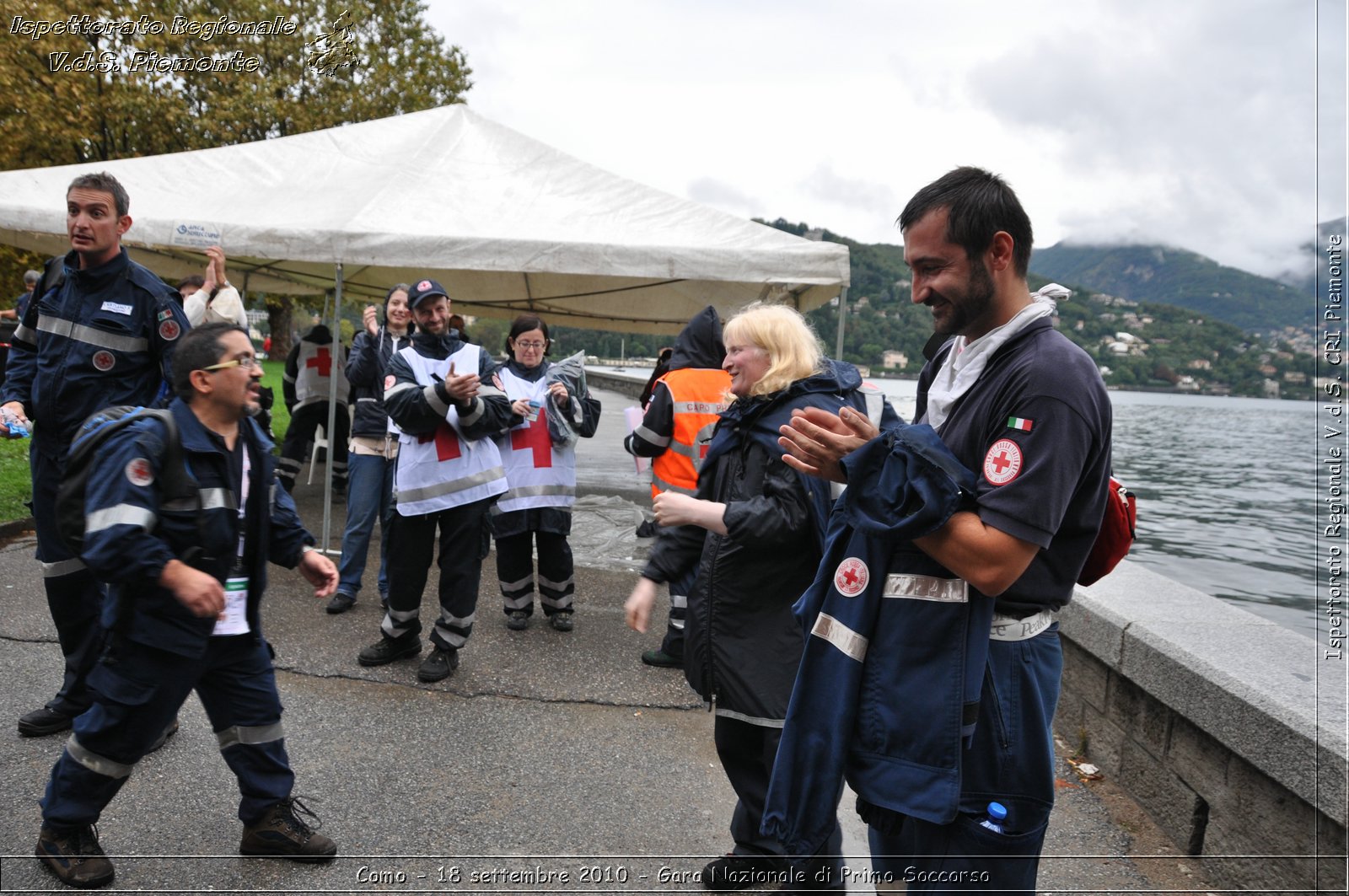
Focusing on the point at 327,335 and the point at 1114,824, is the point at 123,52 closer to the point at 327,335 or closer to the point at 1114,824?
the point at 327,335

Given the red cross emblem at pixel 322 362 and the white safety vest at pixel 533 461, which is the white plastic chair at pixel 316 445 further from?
the white safety vest at pixel 533 461

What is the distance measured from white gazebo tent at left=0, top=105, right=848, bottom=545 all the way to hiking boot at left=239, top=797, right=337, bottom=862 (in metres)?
4.67

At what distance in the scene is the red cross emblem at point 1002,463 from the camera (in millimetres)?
1601

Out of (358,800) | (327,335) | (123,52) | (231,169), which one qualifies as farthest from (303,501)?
(123,52)

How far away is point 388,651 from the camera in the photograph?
16.2ft

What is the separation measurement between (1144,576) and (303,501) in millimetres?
8235

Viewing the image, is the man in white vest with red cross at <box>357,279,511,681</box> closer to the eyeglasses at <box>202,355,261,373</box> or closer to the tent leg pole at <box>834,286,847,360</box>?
the eyeglasses at <box>202,355,261,373</box>

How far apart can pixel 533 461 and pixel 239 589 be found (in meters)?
2.93

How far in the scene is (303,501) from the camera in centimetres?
957

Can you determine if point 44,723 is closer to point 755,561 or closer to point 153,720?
point 153,720

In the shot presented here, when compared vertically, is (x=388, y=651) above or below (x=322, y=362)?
below

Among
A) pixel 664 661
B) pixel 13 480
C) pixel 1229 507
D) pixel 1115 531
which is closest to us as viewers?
pixel 1115 531

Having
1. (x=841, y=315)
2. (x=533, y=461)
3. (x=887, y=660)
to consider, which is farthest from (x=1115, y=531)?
(x=841, y=315)

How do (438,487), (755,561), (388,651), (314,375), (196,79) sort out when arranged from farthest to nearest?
(196,79) → (314,375) → (388,651) → (438,487) → (755,561)
